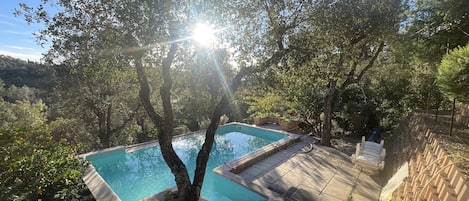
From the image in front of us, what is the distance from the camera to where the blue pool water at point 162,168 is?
6.59m

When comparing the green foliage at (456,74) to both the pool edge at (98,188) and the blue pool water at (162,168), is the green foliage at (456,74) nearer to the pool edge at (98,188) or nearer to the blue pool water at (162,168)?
the blue pool water at (162,168)

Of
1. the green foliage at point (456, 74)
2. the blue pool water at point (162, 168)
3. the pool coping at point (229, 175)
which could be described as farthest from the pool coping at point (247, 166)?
the green foliage at point (456, 74)

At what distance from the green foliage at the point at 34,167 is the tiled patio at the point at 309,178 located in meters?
4.00

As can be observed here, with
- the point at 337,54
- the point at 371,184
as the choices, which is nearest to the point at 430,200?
the point at 371,184

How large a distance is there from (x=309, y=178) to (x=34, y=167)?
6.76 metres

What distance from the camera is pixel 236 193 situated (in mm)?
6199

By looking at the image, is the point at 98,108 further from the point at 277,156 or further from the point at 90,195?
the point at 277,156

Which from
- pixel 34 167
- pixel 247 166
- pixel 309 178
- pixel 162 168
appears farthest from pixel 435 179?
pixel 162 168

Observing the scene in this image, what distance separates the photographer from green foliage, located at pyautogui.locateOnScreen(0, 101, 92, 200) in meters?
4.09

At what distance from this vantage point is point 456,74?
118 inches

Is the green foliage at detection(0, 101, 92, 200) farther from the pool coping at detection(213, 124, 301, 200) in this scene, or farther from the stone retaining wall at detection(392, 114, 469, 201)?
the stone retaining wall at detection(392, 114, 469, 201)

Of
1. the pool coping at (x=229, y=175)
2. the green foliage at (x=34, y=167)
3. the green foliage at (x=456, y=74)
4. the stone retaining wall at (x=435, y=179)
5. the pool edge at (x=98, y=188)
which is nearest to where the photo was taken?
the stone retaining wall at (x=435, y=179)

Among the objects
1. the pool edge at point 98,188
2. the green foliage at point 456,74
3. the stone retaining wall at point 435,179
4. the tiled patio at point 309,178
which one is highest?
the green foliage at point 456,74

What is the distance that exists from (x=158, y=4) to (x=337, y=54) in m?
4.94
